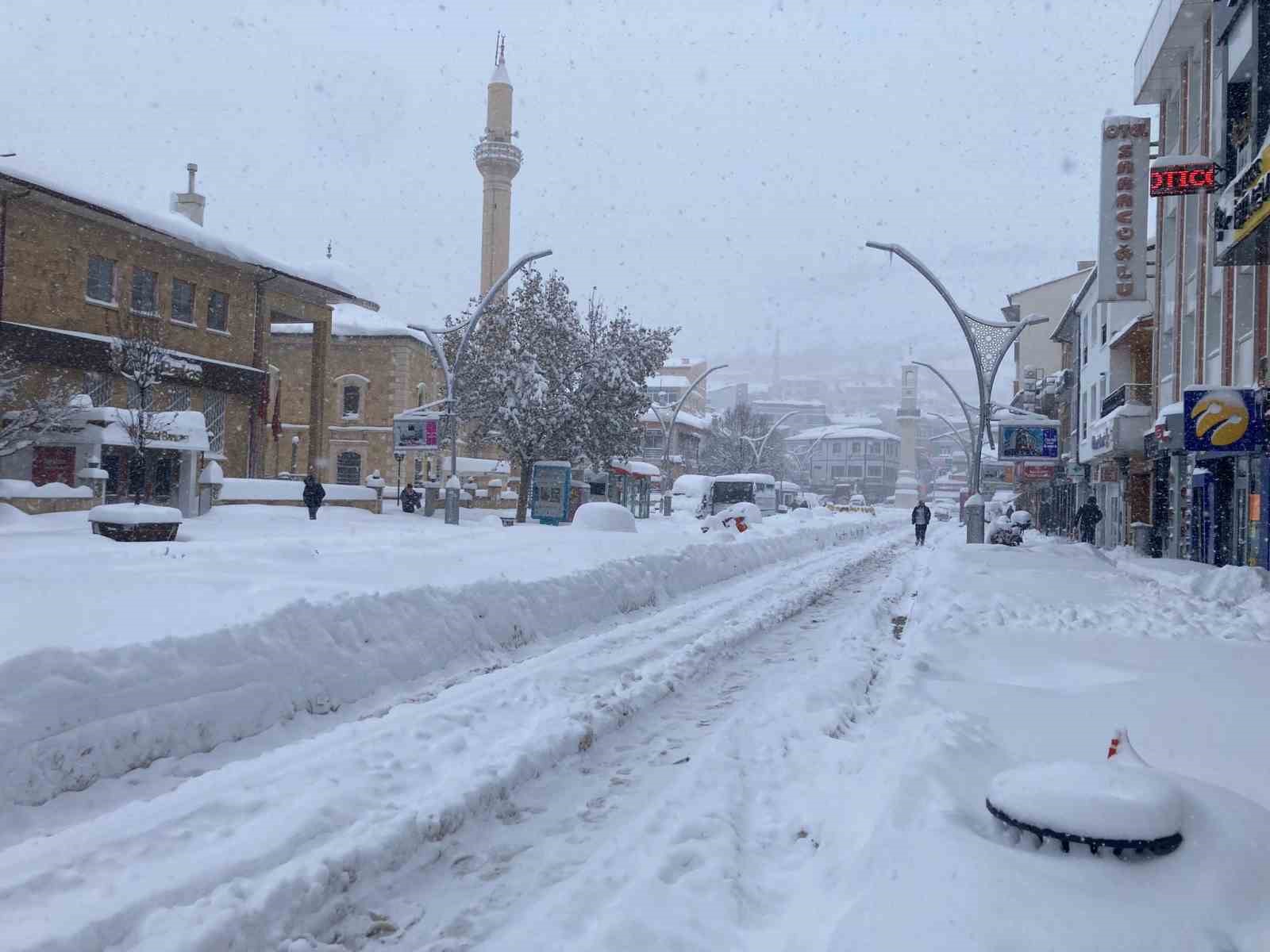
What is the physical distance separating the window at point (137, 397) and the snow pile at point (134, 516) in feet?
29.2

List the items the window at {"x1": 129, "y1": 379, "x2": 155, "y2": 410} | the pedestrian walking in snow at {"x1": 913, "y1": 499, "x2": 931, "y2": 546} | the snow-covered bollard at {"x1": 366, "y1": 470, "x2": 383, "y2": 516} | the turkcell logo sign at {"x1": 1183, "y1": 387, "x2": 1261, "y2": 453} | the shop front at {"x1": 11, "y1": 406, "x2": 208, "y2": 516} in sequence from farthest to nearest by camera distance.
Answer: the snow-covered bollard at {"x1": 366, "y1": 470, "x2": 383, "y2": 516}, the pedestrian walking in snow at {"x1": 913, "y1": 499, "x2": 931, "y2": 546}, the window at {"x1": 129, "y1": 379, "x2": 155, "y2": 410}, the shop front at {"x1": 11, "y1": 406, "x2": 208, "y2": 516}, the turkcell logo sign at {"x1": 1183, "y1": 387, "x2": 1261, "y2": 453}

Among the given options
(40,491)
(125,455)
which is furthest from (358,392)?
(40,491)

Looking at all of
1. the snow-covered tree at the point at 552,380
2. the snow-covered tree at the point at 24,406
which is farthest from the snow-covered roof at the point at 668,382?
the snow-covered tree at the point at 24,406

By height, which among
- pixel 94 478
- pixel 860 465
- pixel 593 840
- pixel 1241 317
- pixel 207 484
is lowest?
pixel 593 840

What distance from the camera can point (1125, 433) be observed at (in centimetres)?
2734

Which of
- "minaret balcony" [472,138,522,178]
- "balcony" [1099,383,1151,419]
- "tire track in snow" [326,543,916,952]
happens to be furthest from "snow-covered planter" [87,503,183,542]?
"minaret balcony" [472,138,522,178]

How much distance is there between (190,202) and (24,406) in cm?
2357

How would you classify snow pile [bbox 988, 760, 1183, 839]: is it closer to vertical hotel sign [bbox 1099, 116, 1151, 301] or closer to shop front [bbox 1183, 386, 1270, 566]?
shop front [bbox 1183, 386, 1270, 566]

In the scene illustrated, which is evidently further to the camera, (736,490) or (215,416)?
(736,490)

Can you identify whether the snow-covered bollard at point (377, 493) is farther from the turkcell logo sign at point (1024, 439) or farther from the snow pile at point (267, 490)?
the turkcell logo sign at point (1024, 439)

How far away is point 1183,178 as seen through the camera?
1617 cm

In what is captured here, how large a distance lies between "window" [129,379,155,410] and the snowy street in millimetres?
21527

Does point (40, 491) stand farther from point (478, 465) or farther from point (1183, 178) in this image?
point (478, 465)

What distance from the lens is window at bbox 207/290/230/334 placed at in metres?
32.5
